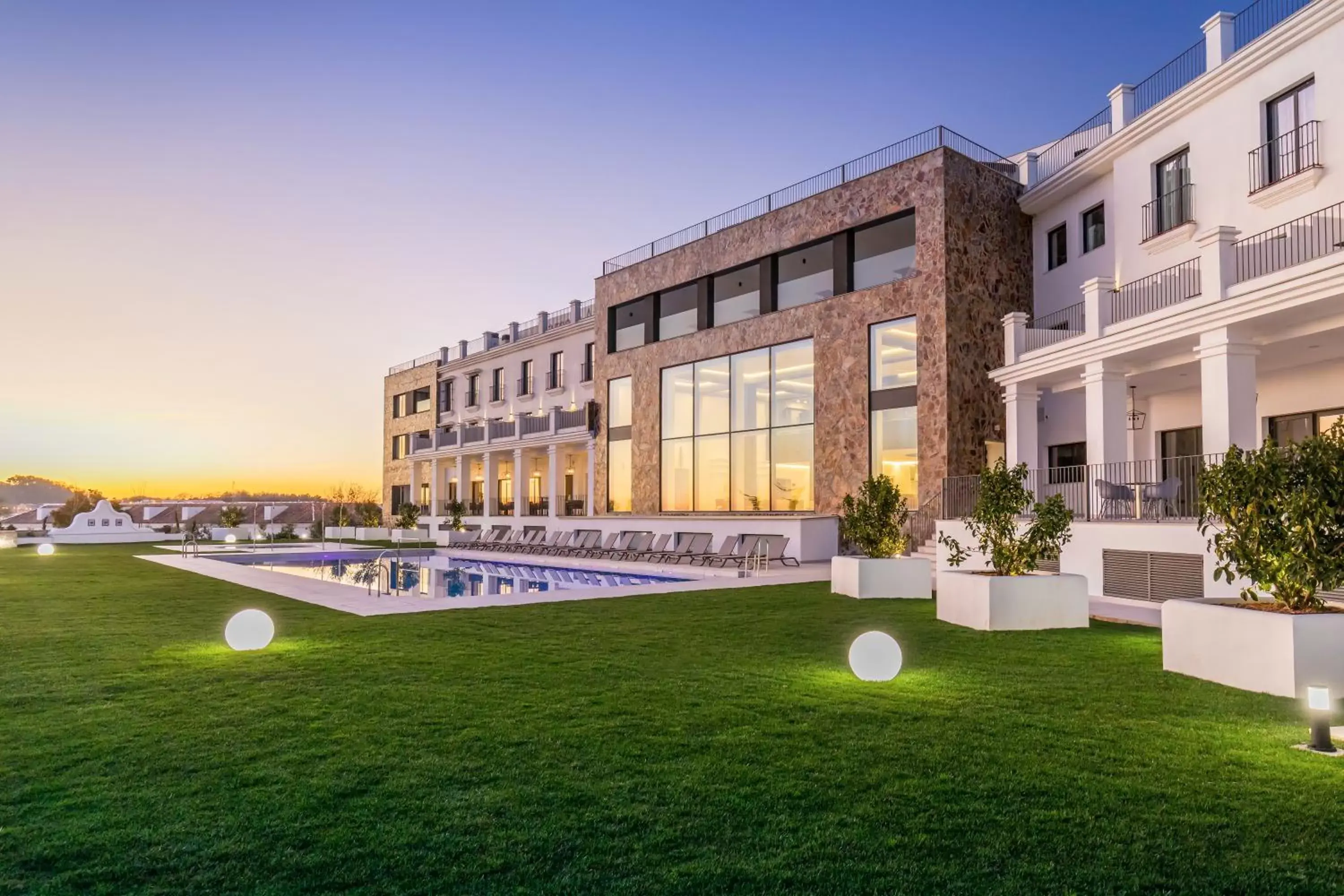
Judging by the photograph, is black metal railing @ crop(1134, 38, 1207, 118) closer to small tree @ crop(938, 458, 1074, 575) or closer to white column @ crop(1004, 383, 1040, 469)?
white column @ crop(1004, 383, 1040, 469)

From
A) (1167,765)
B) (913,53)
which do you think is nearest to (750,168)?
(913,53)

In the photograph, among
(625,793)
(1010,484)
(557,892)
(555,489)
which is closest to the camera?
(557,892)

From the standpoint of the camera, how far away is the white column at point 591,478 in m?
30.4

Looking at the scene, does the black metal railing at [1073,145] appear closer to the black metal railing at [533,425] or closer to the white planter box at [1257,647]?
the white planter box at [1257,647]

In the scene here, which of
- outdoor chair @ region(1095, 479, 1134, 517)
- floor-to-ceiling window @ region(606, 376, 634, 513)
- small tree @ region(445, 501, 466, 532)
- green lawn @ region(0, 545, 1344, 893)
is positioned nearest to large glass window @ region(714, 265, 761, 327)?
floor-to-ceiling window @ region(606, 376, 634, 513)

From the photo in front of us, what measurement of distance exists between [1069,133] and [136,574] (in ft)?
78.1

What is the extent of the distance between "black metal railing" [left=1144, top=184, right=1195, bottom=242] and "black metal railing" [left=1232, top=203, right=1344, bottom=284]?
5.06ft

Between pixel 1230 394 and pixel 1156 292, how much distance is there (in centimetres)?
469

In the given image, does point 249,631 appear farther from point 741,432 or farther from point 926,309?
point 741,432

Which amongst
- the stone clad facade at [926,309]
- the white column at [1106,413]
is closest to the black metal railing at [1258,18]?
the stone clad facade at [926,309]

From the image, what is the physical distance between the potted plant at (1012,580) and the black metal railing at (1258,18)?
33.5 feet

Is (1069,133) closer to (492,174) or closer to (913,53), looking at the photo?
(913,53)

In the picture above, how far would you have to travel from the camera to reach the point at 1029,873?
10.1 ft

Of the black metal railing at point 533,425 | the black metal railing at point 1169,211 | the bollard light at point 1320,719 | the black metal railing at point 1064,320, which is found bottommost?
the bollard light at point 1320,719
